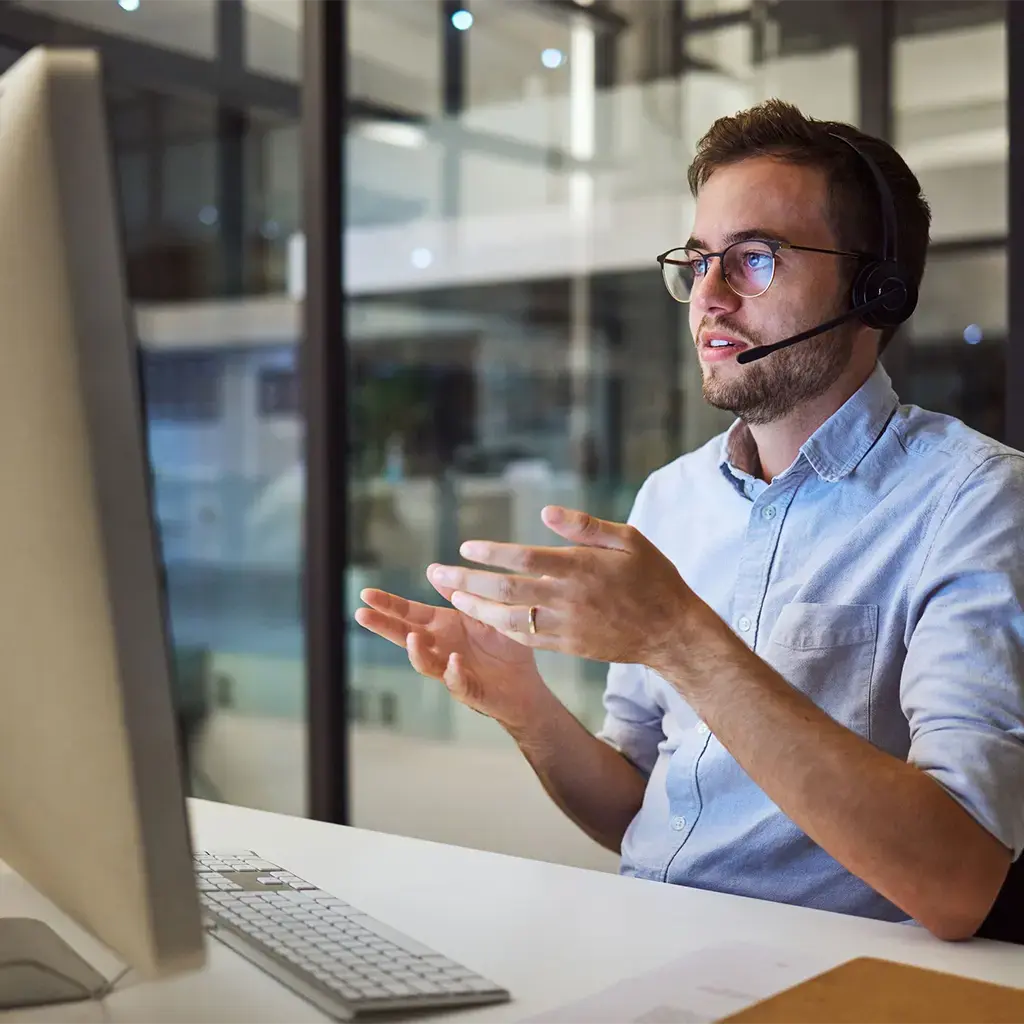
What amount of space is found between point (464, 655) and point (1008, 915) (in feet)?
1.94

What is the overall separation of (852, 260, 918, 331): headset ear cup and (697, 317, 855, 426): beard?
0.04 meters

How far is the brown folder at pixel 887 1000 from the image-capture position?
821 mm

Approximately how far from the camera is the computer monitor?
570 mm

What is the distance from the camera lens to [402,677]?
2998mm

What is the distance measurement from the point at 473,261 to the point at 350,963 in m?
2.13

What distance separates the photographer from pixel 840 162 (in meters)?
1.55

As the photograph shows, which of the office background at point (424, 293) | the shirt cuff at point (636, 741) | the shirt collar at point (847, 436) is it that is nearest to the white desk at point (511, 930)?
the shirt cuff at point (636, 741)

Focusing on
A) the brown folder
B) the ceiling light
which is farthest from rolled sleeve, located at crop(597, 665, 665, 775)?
the ceiling light

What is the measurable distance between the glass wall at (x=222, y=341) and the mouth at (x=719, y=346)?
64.8 inches

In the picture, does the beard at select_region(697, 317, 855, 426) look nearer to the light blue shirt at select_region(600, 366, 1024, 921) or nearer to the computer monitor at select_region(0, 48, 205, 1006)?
the light blue shirt at select_region(600, 366, 1024, 921)

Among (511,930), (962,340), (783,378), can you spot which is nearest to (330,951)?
(511,930)

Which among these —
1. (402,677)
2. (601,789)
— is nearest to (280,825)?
(601,789)

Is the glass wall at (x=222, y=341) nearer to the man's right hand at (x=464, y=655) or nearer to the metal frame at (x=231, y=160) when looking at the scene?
the metal frame at (x=231, y=160)

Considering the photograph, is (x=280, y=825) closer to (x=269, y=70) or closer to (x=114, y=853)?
(x=114, y=853)
